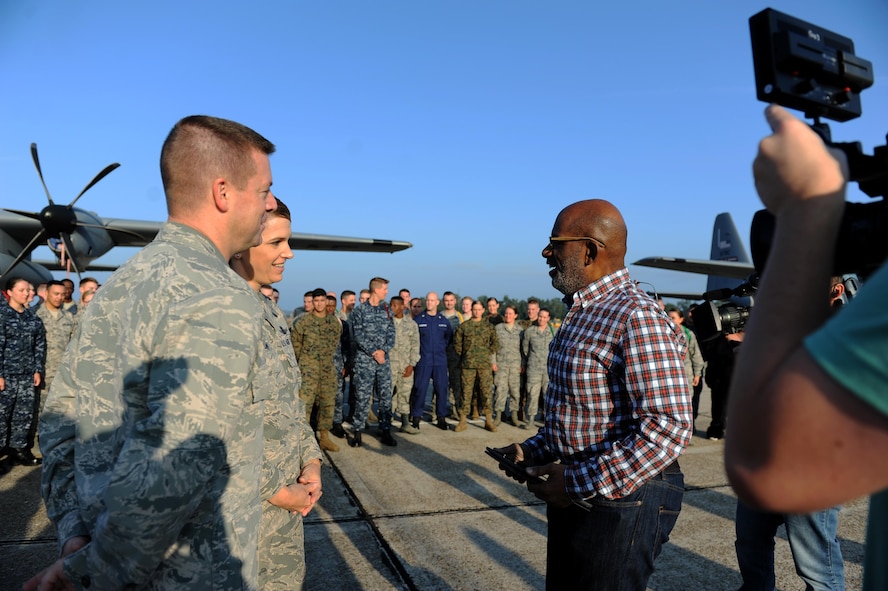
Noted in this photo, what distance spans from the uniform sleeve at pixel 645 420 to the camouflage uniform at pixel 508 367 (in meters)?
7.42

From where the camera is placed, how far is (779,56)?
0.91 metres

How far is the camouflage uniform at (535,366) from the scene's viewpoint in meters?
9.34

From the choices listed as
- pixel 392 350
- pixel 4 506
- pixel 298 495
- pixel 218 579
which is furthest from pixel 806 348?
pixel 392 350

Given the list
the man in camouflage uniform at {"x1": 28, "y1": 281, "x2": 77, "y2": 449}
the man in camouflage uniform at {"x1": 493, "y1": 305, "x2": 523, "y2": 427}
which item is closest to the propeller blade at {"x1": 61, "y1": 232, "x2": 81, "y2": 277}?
the man in camouflage uniform at {"x1": 28, "y1": 281, "x2": 77, "y2": 449}

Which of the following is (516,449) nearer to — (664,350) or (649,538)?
(649,538)

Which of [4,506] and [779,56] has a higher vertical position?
[779,56]

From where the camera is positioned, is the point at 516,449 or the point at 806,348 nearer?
the point at 806,348

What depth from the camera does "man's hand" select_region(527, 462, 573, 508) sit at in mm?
1927

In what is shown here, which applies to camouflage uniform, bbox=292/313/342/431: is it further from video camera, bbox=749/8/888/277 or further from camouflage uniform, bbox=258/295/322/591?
video camera, bbox=749/8/888/277

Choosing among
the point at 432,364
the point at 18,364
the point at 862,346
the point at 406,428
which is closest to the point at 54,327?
the point at 18,364

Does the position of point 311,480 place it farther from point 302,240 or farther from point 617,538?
point 302,240

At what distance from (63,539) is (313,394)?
6131 mm

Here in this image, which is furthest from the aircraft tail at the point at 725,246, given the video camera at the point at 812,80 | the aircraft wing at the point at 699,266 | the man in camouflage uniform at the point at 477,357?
the video camera at the point at 812,80

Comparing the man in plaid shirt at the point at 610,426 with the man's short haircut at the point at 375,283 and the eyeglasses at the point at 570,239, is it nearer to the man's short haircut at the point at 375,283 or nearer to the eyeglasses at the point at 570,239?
the eyeglasses at the point at 570,239
